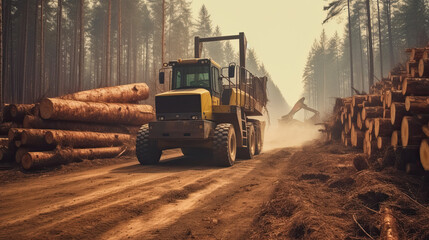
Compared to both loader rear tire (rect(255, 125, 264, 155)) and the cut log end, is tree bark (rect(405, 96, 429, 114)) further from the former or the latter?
the cut log end

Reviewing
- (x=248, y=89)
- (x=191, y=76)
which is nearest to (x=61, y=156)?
(x=191, y=76)

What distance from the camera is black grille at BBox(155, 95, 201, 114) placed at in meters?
9.13

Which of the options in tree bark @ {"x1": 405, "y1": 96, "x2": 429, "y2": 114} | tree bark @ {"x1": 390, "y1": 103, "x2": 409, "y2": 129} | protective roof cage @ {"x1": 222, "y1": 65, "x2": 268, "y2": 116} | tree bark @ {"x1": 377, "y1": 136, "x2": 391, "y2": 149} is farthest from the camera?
protective roof cage @ {"x1": 222, "y1": 65, "x2": 268, "y2": 116}

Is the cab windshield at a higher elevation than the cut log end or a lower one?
higher

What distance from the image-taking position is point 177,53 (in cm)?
5016

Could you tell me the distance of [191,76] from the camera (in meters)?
10.3

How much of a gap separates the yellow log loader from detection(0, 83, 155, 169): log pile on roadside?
7.77 ft

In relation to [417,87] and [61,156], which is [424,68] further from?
[61,156]

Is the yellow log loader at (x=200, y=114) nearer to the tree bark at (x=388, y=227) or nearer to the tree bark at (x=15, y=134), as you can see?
the tree bark at (x=15, y=134)

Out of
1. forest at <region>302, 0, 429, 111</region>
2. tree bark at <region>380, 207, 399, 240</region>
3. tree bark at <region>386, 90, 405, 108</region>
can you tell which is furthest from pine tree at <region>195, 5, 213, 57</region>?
tree bark at <region>380, 207, 399, 240</region>

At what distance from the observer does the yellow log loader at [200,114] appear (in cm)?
903

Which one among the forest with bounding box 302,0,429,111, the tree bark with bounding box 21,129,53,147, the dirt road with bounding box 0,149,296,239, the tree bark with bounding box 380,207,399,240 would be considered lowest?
the dirt road with bounding box 0,149,296,239

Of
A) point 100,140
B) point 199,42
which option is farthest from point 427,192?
point 199,42

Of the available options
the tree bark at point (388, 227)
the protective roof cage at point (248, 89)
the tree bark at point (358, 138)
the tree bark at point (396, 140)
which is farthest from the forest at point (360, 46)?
the tree bark at point (388, 227)
